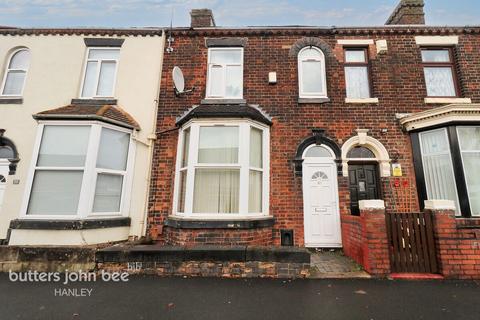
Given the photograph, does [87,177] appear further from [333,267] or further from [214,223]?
[333,267]

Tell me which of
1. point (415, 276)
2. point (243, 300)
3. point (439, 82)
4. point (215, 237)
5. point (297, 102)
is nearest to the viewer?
point (243, 300)

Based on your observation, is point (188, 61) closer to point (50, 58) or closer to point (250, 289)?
point (50, 58)

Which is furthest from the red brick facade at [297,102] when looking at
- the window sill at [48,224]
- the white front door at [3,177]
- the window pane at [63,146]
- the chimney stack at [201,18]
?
the white front door at [3,177]

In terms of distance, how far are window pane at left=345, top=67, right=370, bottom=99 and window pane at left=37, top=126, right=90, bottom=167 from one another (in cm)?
710

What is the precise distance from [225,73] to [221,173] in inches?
126

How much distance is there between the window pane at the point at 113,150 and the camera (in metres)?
5.77

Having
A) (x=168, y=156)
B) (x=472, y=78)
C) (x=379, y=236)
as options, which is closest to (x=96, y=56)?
(x=168, y=156)

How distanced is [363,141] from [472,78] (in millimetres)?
3714

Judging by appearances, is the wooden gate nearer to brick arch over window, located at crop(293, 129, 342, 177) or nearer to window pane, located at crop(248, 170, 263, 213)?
brick arch over window, located at crop(293, 129, 342, 177)

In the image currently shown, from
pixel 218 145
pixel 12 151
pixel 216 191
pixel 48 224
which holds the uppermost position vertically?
pixel 218 145

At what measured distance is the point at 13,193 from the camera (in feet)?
19.4

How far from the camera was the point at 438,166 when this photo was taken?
5.80m

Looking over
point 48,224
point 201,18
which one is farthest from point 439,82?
point 48,224

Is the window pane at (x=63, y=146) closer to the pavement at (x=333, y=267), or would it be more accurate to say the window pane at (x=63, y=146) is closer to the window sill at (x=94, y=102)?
the window sill at (x=94, y=102)
